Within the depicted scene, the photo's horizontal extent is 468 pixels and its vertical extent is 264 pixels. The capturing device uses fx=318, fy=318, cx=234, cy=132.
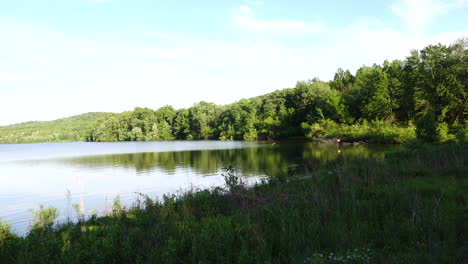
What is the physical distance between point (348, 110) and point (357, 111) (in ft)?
7.20

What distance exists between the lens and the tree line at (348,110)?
5069 cm

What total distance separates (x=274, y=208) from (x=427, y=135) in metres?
23.2

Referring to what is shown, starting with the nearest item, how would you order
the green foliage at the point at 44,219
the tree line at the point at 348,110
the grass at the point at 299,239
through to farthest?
1. the grass at the point at 299,239
2. the green foliage at the point at 44,219
3. the tree line at the point at 348,110

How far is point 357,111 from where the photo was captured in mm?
77188

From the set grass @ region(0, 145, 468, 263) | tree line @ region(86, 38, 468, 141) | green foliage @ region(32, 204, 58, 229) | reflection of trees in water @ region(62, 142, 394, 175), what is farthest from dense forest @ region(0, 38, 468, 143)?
green foliage @ region(32, 204, 58, 229)

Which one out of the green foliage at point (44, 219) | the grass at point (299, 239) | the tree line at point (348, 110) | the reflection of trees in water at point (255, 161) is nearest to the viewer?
the grass at point (299, 239)

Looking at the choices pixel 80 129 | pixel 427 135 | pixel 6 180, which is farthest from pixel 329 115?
pixel 80 129

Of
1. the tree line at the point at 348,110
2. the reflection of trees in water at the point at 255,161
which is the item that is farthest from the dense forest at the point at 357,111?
the reflection of trees in water at the point at 255,161

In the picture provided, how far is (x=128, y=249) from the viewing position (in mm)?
6398

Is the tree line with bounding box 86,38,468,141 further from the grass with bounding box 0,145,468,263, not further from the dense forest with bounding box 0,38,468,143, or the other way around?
the grass with bounding box 0,145,468,263

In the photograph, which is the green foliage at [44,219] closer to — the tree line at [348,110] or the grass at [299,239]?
the grass at [299,239]

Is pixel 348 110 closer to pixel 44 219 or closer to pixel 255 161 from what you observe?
pixel 255 161

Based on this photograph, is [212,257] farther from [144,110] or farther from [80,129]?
[80,129]

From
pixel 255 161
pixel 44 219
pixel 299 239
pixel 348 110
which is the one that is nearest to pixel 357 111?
pixel 348 110
